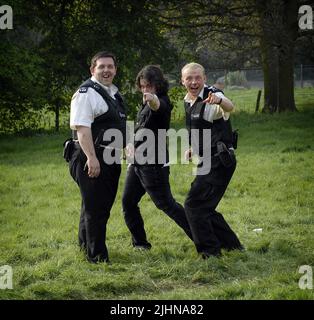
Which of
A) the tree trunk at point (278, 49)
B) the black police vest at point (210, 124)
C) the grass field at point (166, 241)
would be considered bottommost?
the grass field at point (166, 241)

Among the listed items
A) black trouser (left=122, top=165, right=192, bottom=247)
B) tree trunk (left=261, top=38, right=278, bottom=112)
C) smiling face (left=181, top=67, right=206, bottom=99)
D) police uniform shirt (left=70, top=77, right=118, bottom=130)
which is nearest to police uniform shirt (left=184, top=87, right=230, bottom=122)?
smiling face (left=181, top=67, right=206, bottom=99)

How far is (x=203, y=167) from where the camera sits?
266 inches

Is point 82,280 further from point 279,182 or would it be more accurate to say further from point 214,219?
point 279,182

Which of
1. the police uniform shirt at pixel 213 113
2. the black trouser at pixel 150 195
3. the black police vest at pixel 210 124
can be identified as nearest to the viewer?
the police uniform shirt at pixel 213 113

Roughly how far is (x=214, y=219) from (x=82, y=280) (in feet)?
6.00

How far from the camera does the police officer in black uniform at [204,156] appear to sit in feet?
21.7

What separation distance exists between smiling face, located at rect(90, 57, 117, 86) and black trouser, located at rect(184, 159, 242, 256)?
4.80ft

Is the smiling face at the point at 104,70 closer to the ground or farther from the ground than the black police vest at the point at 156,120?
farther from the ground

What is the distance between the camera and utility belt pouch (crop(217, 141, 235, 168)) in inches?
259

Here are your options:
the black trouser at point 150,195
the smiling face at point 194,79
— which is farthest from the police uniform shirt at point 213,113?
the black trouser at point 150,195

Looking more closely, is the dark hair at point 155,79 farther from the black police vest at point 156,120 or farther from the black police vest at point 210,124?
the black police vest at point 210,124

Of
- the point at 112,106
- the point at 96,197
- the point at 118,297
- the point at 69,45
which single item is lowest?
the point at 118,297

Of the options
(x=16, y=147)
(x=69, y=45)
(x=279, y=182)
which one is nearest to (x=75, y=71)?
(x=69, y=45)
